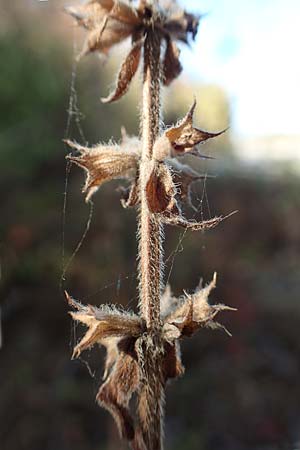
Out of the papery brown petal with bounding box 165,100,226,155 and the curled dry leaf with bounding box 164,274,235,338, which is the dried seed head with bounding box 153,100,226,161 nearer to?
the papery brown petal with bounding box 165,100,226,155

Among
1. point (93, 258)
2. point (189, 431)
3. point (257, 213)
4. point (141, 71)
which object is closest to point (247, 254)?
point (257, 213)

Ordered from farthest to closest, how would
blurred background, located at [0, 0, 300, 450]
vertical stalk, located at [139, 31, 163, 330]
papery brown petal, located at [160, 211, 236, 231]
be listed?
blurred background, located at [0, 0, 300, 450], vertical stalk, located at [139, 31, 163, 330], papery brown petal, located at [160, 211, 236, 231]

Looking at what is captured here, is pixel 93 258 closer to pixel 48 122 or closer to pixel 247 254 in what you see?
pixel 48 122

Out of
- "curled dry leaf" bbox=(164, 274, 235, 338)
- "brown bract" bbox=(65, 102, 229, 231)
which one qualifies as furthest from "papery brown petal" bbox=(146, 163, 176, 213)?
"curled dry leaf" bbox=(164, 274, 235, 338)

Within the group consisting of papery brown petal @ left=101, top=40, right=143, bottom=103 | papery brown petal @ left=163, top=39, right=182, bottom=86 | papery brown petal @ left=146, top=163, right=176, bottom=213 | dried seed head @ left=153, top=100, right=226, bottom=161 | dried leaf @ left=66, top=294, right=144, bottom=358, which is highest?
papery brown petal @ left=163, top=39, right=182, bottom=86

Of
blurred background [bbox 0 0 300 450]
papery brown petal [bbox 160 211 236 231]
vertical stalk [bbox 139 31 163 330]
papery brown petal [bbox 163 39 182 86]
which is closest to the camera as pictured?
papery brown petal [bbox 160 211 236 231]

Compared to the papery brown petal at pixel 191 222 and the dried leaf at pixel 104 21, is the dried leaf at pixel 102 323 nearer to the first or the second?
the papery brown petal at pixel 191 222

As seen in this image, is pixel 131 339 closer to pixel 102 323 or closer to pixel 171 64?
pixel 102 323
